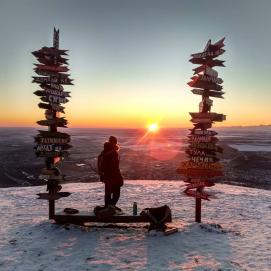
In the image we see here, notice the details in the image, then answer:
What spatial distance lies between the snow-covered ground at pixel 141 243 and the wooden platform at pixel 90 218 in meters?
0.26

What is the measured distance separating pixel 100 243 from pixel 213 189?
10317 mm

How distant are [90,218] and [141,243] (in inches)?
67.6

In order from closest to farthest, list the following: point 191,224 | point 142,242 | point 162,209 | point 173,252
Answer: point 173,252 → point 142,242 → point 162,209 → point 191,224

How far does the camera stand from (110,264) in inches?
325

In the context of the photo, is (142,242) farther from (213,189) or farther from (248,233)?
(213,189)

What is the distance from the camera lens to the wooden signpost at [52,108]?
1119 cm

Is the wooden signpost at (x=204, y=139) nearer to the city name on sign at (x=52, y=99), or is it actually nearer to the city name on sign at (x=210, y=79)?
the city name on sign at (x=210, y=79)

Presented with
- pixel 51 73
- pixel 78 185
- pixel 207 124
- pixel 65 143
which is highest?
pixel 51 73

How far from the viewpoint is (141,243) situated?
374 inches

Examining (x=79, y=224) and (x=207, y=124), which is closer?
(x=79, y=224)

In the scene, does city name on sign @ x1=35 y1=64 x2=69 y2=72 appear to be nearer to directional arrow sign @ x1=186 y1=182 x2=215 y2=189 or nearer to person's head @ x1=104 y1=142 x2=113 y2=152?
person's head @ x1=104 y1=142 x2=113 y2=152

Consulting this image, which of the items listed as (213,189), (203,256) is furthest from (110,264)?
(213,189)

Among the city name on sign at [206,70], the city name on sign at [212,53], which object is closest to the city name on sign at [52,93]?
the city name on sign at [206,70]

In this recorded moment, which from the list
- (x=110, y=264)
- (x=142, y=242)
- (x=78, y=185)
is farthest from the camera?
(x=78, y=185)
